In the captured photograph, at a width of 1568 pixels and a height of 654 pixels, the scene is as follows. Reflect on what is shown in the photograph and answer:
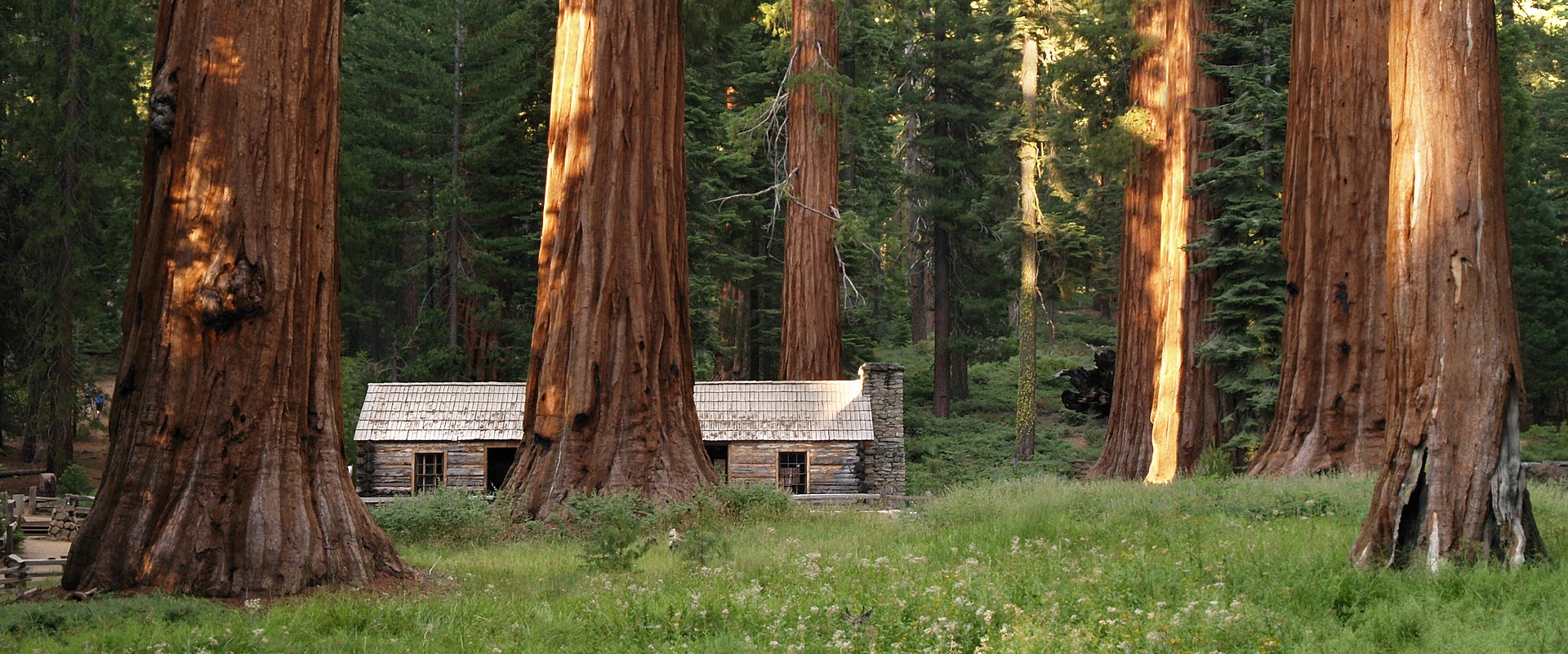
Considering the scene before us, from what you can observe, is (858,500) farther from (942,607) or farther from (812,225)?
(942,607)

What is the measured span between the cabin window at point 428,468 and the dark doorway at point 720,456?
15.3 ft

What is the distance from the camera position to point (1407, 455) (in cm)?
987

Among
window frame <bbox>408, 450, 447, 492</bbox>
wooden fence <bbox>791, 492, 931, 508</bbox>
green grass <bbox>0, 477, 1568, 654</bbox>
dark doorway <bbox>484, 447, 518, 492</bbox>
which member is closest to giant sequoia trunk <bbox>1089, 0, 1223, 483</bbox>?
wooden fence <bbox>791, 492, 931, 508</bbox>

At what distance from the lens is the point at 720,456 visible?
79.8 feet

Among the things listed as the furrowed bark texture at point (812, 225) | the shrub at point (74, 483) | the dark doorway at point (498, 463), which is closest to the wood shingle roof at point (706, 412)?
the dark doorway at point (498, 463)

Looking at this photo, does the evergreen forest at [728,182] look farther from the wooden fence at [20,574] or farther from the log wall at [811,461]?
the wooden fence at [20,574]

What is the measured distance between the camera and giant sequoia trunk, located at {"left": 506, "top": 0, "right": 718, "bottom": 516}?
16.9m

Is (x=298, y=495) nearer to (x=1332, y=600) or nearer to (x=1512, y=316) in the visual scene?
(x=1332, y=600)

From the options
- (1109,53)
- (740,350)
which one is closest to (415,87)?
(740,350)

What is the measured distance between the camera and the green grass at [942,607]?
25.7 feet

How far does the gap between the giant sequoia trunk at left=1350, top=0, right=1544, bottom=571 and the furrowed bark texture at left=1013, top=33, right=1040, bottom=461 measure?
2168 centimetres

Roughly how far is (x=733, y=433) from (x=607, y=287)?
22.9ft

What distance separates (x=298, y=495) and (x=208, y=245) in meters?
2.08

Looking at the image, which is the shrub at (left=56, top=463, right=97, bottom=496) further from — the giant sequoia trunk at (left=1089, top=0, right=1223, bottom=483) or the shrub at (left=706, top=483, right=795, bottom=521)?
the giant sequoia trunk at (left=1089, top=0, right=1223, bottom=483)
